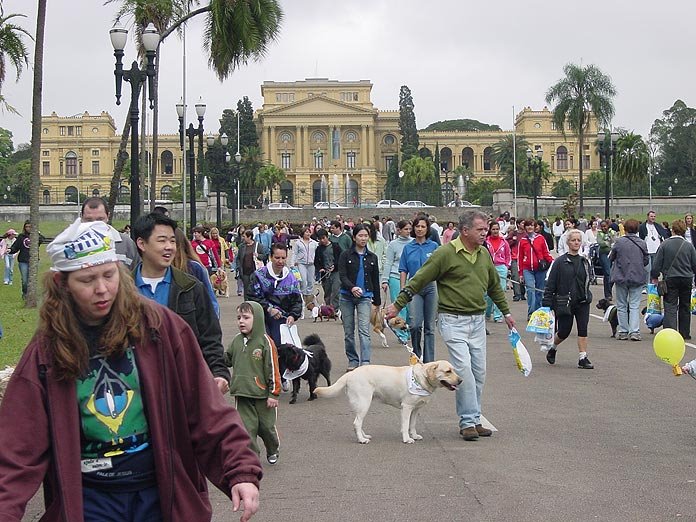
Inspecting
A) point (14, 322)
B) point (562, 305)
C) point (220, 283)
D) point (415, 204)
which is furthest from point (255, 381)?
point (415, 204)

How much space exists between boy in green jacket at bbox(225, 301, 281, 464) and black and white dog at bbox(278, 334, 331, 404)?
1.96 metres

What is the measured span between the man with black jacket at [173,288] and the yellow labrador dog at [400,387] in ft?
9.88

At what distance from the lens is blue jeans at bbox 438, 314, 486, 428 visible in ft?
27.8

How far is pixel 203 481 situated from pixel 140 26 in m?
30.1

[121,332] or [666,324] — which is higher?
[121,332]

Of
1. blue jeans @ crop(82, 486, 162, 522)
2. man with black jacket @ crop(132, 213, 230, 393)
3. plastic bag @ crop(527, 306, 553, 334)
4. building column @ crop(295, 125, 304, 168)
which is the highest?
building column @ crop(295, 125, 304, 168)

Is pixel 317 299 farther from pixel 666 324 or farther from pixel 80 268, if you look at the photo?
pixel 80 268

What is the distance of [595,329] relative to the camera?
17312 millimetres

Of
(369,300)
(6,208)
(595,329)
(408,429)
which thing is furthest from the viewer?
(6,208)

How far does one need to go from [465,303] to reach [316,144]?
118818 mm

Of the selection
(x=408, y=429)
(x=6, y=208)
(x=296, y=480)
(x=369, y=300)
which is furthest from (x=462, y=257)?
(x=6, y=208)

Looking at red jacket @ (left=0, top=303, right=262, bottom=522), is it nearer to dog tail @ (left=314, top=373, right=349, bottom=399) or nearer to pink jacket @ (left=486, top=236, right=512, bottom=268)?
dog tail @ (left=314, top=373, right=349, bottom=399)

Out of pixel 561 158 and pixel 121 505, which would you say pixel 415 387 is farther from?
pixel 561 158


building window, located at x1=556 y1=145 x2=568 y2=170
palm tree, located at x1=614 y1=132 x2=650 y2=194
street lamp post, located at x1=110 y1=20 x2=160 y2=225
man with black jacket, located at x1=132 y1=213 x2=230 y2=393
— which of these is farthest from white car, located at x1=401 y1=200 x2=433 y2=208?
man with black jacket, located at x1=132 y1=213 x2=230 y2=393
